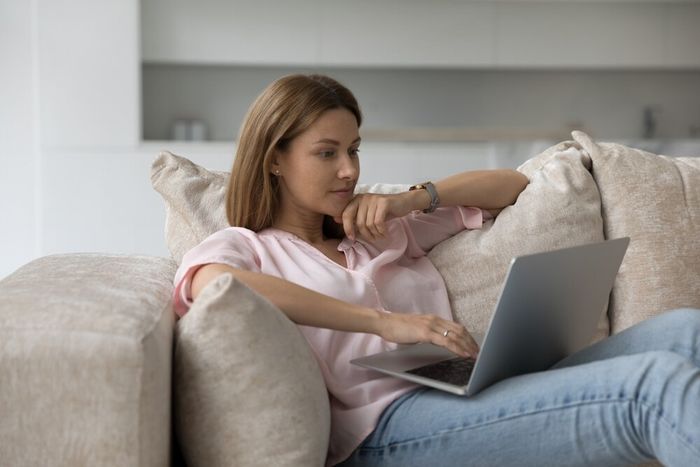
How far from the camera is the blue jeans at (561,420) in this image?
1497 millimetres

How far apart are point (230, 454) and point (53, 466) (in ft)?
0.88

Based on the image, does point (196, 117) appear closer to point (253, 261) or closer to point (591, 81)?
point (591, 81)

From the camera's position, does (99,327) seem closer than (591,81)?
Yes

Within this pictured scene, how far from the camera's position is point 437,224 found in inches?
89.4

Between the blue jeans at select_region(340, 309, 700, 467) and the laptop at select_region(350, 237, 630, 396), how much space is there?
5 centimetres

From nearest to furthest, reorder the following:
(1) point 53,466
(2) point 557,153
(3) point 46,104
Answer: (1) point 53,466
(2) point 557,153
(3) point 46,104

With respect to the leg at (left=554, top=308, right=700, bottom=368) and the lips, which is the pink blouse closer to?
the lips

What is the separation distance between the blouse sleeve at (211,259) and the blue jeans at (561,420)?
394 millimetres

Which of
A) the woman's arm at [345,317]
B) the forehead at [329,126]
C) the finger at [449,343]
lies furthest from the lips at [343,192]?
the finger at [449,343]

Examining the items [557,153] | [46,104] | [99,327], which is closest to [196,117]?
[46,104]

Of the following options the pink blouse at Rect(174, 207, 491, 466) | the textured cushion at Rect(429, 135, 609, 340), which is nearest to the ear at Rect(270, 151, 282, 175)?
the pink blouse at Rect(174, 207, 491, 466)

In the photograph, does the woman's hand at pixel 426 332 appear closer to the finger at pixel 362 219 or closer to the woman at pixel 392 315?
the woman at pixel 392 315

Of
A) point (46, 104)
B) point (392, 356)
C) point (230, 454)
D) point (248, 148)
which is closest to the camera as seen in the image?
point (230, 454)

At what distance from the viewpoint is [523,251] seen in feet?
7.27
